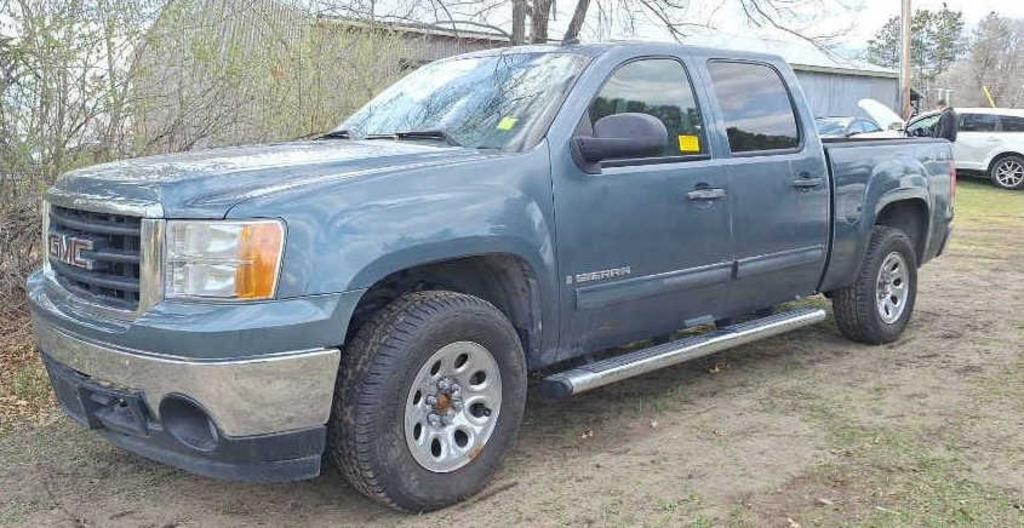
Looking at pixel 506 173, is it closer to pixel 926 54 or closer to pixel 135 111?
pixel 135 111

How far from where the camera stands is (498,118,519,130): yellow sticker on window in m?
4.01

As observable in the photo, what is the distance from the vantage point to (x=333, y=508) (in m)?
3.60

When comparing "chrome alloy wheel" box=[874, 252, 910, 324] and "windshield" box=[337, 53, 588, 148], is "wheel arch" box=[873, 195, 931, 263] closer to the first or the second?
"chrome alloy wheel" box=[874, 252, 910, 324]

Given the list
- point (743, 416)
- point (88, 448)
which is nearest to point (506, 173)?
point (743, 416)

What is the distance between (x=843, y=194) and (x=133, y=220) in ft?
13.3

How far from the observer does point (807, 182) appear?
5137 mm

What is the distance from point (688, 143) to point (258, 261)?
239cm

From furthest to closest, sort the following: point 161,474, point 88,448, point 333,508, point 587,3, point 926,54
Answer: point 926,54
point 587,3
point 88,448
point 161,474
point 333,508

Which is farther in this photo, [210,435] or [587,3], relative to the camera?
[587,3]

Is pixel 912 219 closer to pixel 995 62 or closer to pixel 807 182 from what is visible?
pixel 807 182

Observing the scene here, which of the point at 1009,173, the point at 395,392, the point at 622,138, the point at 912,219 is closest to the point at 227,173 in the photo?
the point at 395,392

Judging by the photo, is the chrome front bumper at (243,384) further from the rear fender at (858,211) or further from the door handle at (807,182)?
the rear fender at (858,211)

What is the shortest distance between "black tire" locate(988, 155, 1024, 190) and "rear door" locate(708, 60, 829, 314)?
1676cm

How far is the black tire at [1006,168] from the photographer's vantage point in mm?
19453
